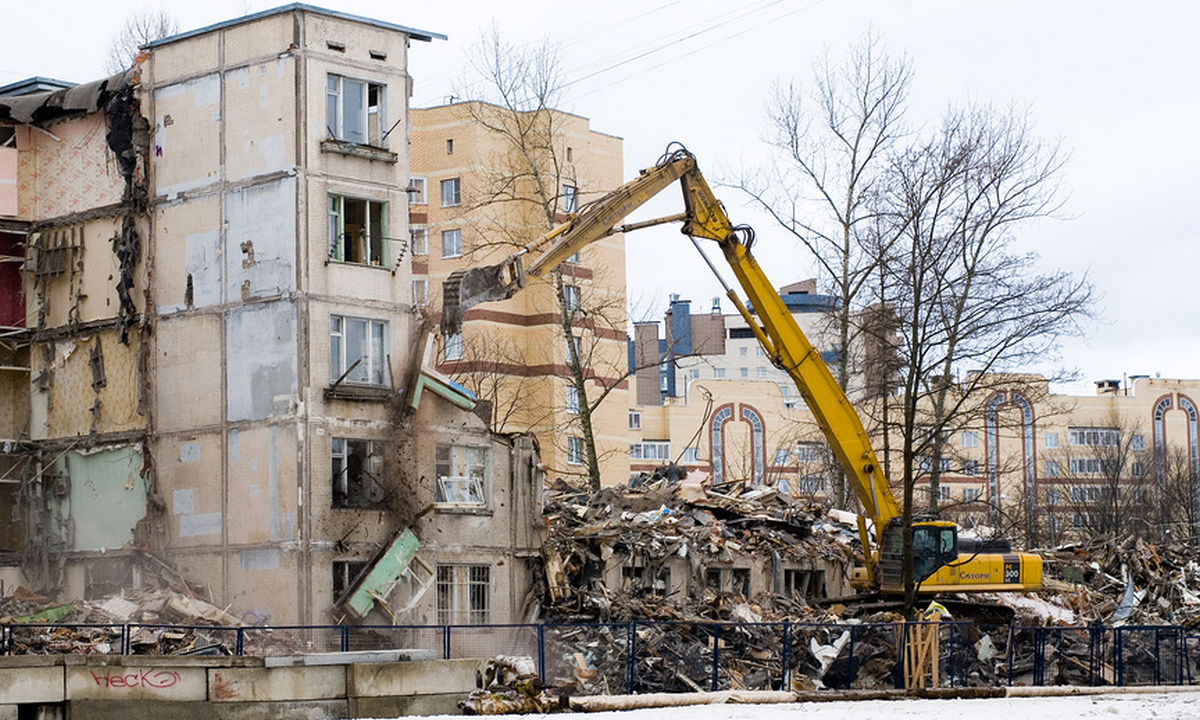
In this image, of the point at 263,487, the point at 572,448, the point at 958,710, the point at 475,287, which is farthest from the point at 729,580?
the point at 572,448

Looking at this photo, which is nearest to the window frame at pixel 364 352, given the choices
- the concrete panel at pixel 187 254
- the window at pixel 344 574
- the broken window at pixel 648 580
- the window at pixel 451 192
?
the concrete panel at pixel 187 254

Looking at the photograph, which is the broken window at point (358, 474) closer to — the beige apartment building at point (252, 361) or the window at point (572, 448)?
the beige apartment building at point (252, 361)

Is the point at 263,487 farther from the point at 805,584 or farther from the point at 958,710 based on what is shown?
the point at 958,710

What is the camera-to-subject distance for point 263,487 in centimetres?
3164

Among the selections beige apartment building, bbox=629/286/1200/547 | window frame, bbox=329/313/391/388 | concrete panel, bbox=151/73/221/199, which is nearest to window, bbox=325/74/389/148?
concrete panel, bbox=151/73/221/199

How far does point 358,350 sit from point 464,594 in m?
5.57

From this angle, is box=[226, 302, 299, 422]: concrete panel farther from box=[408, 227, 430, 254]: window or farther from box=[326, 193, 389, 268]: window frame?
box=[408, 227, 430, 254]: window

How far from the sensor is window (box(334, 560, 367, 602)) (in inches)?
1236

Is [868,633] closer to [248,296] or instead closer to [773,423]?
[248,296]

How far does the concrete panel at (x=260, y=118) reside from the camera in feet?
105

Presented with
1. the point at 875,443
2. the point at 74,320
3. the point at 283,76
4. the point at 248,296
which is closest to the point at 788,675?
the point at 248,296

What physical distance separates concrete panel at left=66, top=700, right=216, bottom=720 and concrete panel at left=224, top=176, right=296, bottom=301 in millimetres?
11681

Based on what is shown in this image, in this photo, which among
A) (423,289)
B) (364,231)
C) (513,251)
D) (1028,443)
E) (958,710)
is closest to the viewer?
(958,710)

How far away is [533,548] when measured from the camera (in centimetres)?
3434
